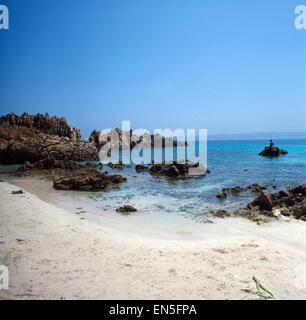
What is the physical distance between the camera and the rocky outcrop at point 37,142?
107 feet

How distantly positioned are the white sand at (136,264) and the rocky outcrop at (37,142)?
2371 cm

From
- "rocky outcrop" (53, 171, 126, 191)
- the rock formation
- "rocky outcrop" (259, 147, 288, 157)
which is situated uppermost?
the rock formation

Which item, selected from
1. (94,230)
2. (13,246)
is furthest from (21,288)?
(94,230)

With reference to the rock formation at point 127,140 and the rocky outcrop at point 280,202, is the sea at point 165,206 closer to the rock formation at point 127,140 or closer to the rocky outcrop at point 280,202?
the rocky outcrop at point 280,202

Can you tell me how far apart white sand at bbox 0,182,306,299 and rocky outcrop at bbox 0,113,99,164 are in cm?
2371

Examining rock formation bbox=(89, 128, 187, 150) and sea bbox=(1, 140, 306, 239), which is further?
rock formation bbox=(89, 128, 187, 150)

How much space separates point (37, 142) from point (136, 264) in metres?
34.4

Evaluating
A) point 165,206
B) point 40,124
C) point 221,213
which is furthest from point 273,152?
point 40,124

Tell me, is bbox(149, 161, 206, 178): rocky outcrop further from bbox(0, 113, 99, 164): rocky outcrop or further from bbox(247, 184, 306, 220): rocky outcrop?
bbox(0, 113, 99, 164): rocky outcrop

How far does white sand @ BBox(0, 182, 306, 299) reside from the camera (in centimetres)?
420

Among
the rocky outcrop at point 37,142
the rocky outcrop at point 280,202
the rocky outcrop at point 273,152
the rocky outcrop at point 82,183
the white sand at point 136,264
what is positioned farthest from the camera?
the rocky outcrop at point 273,152

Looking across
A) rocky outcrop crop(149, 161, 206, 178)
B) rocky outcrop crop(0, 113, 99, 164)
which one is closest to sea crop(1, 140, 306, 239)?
rocky outcrop crop(149, 161, 206, 178)

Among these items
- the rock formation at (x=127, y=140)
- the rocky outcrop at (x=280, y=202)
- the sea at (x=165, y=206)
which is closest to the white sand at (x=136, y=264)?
the sea at (x=165, y=206)
